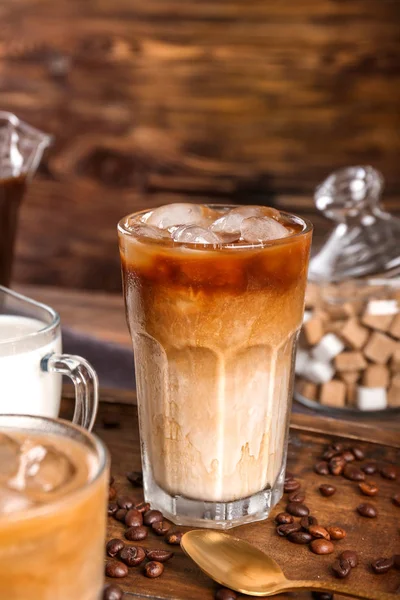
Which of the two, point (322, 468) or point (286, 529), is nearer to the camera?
point (286, 529)

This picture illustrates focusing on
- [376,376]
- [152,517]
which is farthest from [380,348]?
[152,517]

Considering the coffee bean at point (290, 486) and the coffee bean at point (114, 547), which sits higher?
the coffee bean at point (114, 547)

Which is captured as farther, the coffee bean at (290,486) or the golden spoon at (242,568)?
the coffee bean at (290,486)

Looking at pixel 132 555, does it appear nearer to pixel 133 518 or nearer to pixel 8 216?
pixel 133 518

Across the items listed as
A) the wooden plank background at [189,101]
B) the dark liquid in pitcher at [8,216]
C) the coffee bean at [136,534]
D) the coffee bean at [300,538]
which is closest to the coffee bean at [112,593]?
the coffee bean at [136,534]

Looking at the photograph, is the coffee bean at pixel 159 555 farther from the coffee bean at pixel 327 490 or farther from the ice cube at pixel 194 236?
the ice cube at pixel 194 236

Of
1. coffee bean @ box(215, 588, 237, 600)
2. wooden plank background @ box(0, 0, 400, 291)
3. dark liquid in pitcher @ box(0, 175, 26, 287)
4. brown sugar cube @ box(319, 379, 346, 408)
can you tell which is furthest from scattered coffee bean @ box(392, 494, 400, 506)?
wooden plank background @ box(0, 0, 400, 291)

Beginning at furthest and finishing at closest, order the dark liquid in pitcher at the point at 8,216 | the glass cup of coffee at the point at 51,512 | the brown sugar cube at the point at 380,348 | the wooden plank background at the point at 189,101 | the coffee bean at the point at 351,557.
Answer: the wooden plank background at the point at 189,101 < the dark liquid in pitcher at the point at 8,216 < the brown sugar cube at the point at 380,348 < the coffee bean at the point at 351,557 < the glass cup of coffee at the point at 51,512
